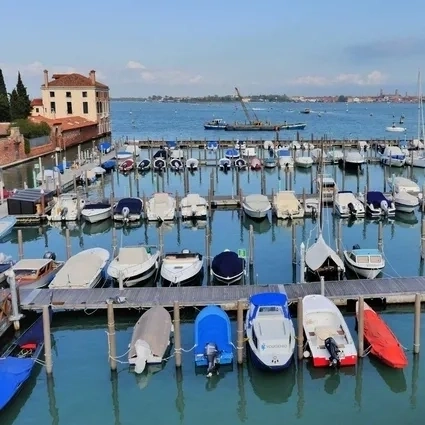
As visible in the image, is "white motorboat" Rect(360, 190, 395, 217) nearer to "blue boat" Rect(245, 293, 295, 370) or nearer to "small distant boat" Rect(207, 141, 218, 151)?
"blue boat" Rect(245, 293, 295, 370)

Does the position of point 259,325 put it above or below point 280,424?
above

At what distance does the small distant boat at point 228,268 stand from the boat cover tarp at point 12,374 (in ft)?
28.5

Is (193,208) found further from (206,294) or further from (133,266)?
(206,294)

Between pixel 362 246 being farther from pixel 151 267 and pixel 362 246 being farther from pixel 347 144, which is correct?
pixel 347 144

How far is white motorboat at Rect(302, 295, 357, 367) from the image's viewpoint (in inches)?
670

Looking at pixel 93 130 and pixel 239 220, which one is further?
pixel 93 130

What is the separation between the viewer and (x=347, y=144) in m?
71.8

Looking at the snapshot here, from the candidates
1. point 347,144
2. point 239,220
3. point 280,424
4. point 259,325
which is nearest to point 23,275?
point 259,325

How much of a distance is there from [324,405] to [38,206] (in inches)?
1005

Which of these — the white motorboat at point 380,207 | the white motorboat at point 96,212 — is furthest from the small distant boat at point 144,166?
the white motorboat at point 380,207

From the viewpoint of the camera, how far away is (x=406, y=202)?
37.0m

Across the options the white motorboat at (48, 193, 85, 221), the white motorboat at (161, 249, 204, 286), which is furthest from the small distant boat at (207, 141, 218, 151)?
the white motorboat at (161, 249, 204, 286)

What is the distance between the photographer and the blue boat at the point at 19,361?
15538 mm

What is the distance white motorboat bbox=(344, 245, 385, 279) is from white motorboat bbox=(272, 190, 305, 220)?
38.2 feet
